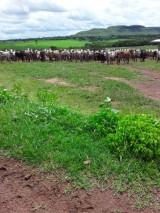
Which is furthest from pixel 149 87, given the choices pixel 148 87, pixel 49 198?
pixel 49 198

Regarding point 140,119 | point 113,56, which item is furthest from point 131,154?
point 113,56

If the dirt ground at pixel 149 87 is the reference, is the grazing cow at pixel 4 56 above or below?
above

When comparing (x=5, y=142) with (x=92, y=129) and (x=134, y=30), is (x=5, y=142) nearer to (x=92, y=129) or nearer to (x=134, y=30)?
(x=92, y=129)

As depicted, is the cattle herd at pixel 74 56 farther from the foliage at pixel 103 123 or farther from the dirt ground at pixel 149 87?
the foliage at pixel 103 123

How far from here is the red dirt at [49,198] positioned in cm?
391

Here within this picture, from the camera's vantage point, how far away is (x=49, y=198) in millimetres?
4090

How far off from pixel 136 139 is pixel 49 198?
1.61 meters

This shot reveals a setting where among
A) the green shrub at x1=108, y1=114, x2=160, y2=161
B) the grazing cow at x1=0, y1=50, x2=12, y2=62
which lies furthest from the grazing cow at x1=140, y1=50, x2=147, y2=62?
the green shrub at x1=108, y1=114, x2=160, y2=161

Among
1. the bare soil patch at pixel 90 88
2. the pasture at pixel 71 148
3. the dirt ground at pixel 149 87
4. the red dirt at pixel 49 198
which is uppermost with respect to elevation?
the pasture at pixel 71 148

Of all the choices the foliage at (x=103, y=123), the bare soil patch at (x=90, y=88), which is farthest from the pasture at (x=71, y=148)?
the bare soil patch at (x=90, y=88)

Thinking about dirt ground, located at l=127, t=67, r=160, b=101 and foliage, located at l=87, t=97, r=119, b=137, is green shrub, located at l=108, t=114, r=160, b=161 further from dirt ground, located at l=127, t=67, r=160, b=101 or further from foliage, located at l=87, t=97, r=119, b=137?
dirt ground, located at l=127, t=67, r=160, b=101

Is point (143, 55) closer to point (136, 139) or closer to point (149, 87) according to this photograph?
point (149, 87)

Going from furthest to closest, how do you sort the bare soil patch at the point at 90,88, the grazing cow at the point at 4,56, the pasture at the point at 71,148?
the grazing cow at the point at 4,56, the bare soil patch at the point at 90,88, the pasture at the point at 71,148

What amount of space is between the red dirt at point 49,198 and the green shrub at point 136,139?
2.66 ft
